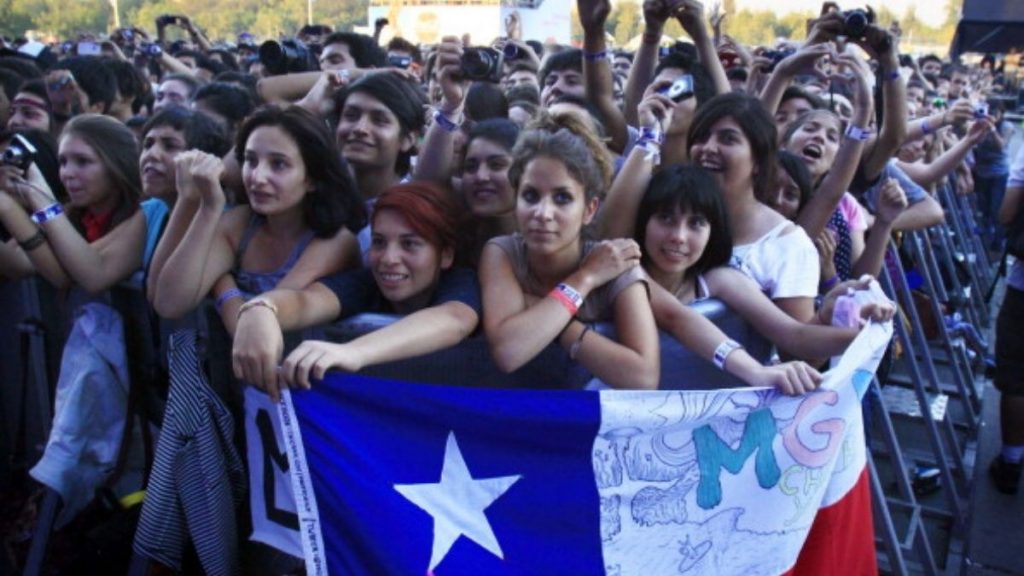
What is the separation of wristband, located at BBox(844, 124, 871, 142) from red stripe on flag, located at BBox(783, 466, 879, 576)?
1.50 metres

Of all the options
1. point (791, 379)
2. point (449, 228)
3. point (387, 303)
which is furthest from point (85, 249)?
point (791, 379)

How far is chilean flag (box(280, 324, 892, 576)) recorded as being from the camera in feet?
7.07

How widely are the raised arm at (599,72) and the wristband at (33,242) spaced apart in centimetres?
234

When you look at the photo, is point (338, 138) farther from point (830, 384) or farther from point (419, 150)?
point (830, 384)

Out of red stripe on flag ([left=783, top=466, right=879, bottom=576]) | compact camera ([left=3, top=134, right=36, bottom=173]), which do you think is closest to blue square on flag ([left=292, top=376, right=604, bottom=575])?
red stripe on flag ([left=783, top=466, right=879, bottom=576])

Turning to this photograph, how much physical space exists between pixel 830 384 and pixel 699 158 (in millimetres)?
1178

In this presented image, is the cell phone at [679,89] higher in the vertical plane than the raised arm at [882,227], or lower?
higher

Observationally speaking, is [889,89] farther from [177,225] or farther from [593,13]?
[177,225]

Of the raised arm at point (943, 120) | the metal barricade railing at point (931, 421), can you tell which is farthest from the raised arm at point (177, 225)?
the raised arm at point (943, 120)

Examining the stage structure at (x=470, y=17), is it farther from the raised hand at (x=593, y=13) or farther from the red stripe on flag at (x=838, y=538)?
the red stripe on flag at (x=838, y=538)

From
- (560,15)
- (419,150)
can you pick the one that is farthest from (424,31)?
(419,150)

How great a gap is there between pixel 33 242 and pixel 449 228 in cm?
139

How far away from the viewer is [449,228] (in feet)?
8.61

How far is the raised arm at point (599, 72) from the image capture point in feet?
13.2
